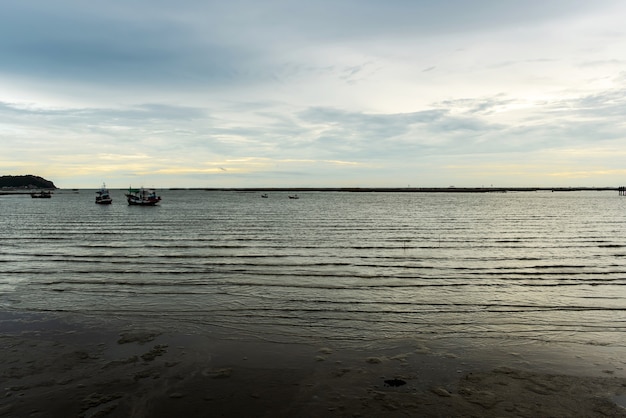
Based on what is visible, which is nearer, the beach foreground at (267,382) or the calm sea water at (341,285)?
the beach foreground at (267,382)

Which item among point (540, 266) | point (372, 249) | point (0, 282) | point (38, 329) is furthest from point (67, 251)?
point (540, 266)

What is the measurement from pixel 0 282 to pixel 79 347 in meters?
12.5

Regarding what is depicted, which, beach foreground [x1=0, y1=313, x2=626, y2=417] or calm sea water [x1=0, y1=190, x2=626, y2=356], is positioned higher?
beach foreground [x1=0, y1=313, x2=626, y2=417]

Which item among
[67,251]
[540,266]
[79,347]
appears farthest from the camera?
[67,251]

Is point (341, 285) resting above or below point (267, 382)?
below

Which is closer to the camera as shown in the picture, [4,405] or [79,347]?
[4,405]

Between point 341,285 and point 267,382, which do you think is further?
point 341,285

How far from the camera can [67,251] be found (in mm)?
30766

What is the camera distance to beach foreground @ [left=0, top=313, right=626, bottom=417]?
26.2 feet

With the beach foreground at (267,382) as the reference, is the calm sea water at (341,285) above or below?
below

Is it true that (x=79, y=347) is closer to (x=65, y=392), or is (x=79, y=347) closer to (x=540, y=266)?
(x=65, y=392)

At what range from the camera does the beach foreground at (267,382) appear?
797cm

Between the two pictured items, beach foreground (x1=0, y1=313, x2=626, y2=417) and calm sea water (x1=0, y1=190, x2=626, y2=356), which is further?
calm sea water (x1=0, y1=190, x2=626, y2=356)

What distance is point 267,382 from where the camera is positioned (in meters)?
9.14
